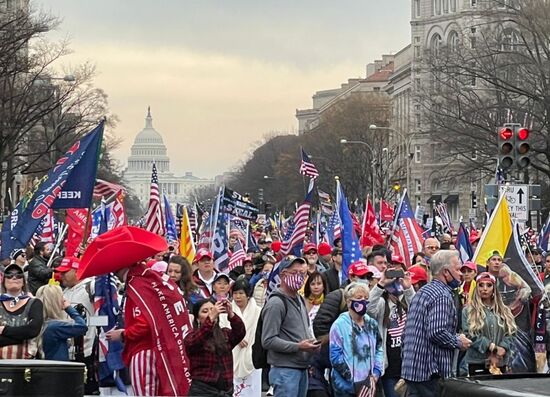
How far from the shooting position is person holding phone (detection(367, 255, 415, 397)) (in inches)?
490

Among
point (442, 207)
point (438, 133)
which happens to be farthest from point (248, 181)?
point (442, 207)

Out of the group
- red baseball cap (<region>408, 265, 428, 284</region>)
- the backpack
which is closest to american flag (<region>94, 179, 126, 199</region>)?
red baseball cap (<region>408, 265, 428, 284</region>)

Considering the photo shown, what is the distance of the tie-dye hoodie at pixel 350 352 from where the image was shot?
11.4m

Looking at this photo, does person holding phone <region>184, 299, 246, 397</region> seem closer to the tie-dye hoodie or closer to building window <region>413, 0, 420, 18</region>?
the tie-dye hoodie

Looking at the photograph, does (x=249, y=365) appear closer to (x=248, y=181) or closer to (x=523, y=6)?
(x=523, y=6)

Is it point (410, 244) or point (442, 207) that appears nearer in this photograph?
point (410, 244)

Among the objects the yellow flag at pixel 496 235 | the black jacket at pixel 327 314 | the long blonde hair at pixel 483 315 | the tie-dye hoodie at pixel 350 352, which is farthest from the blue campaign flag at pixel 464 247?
the tie-dye hoodie at pixel 350 352

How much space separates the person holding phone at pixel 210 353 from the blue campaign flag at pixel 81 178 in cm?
472

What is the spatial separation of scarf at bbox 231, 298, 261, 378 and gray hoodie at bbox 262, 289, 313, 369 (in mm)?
925

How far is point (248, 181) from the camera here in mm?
171875

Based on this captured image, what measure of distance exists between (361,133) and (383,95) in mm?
28885

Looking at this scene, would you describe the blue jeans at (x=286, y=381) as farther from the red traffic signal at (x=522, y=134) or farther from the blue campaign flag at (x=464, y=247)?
the red traffic signal at (x=522, y=134)

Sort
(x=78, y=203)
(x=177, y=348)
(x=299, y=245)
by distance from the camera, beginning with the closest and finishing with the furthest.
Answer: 1. (x=177, y=348)
2. (x=78, y=203)
3. (x=299, y=245)

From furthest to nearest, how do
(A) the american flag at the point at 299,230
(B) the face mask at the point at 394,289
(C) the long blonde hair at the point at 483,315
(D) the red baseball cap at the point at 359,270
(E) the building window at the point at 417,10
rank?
(E) the building window at the point at 417,10, (A) the american flag at the point at 299,230, (D) the red baseball cap at the point at 359,270, (B) the face mask at the point at 394,289, (C) the long blonde hair at the point at 483,315
